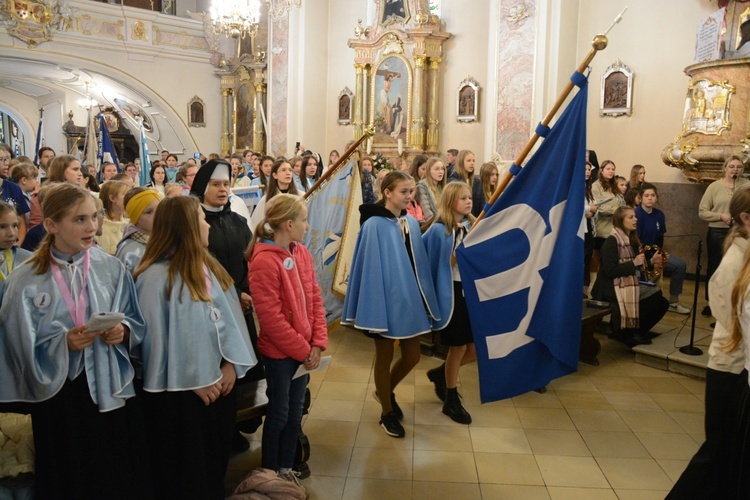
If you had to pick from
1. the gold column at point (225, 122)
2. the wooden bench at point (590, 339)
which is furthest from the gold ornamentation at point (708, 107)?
the gold column at point (225, 122)

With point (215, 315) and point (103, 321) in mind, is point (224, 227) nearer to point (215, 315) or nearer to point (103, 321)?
point (215, 315)

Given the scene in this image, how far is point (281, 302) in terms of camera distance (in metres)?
3.04

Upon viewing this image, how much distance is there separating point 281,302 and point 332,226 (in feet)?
7.28

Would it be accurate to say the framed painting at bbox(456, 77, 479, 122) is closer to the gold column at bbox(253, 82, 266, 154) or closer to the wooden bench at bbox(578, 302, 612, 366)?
the gold column at bbox(253, 82, 266, 154)

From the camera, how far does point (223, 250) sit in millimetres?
3439

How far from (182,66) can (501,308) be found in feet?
51.4

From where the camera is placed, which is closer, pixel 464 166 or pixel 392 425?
pixel 392 425

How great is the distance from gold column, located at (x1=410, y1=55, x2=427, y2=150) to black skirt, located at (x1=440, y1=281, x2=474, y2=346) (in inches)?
352

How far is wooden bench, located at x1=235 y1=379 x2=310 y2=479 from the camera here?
10.6ft

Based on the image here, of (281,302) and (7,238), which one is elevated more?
(7,238)

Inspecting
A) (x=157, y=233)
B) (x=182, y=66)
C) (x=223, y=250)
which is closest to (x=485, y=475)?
(x=223, y=250)

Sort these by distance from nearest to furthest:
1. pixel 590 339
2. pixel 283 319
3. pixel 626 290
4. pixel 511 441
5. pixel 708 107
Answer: pixel 283 319 → pixel 511 441 → pixel 590 339 → pixel 626 290 → pixel 708 107

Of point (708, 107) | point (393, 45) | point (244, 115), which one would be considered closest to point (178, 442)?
point (708, 107)

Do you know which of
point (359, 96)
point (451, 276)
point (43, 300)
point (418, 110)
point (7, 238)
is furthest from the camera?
point (359, 96)
